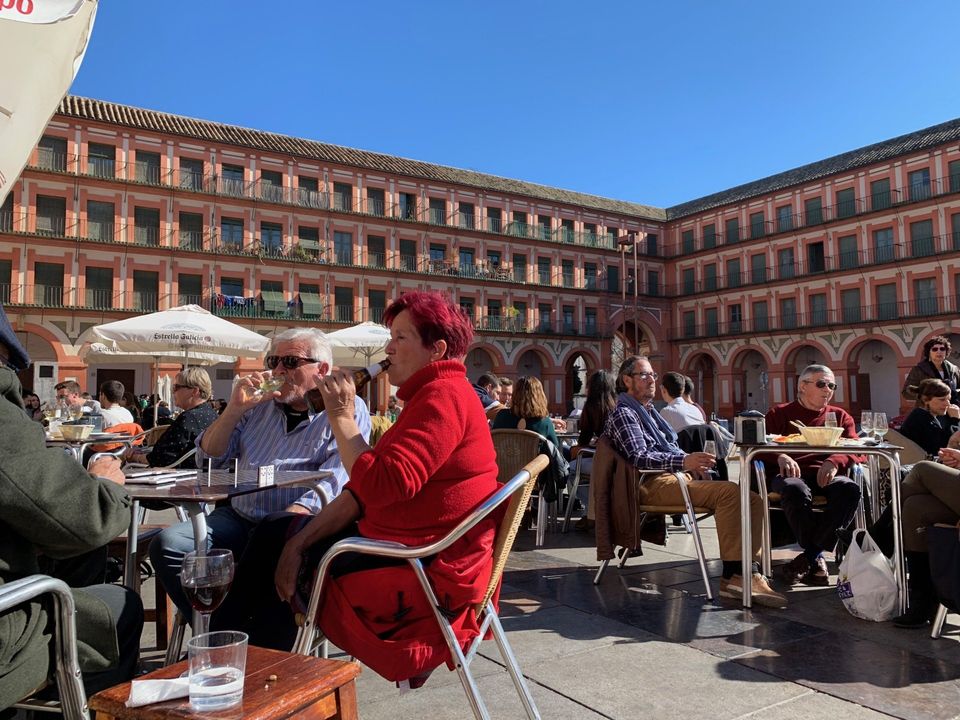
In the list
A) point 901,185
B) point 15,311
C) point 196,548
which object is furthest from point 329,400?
point 901,185

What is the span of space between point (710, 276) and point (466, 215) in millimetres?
15053

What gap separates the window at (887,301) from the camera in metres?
31.9

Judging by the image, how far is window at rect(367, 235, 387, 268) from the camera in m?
32.8

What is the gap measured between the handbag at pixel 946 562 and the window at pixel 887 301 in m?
33.2

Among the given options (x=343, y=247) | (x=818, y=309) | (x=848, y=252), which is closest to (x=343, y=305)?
(x=343, y=247)

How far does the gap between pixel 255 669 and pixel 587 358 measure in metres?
37.4

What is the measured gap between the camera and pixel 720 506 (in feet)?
12.8

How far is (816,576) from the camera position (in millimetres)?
4266

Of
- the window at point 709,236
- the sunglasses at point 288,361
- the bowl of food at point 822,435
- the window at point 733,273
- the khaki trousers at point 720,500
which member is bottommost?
the khaki trousers at point 720,500

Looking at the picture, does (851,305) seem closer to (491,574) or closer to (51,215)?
(51,215)

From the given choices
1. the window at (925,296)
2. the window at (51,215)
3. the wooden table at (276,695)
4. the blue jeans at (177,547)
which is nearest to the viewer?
the wooden table at (276,695)

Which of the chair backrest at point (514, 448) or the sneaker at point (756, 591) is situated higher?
the chair backrest at point (514, 448)

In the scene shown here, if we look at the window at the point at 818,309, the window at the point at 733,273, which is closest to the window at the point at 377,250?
the window at the point at 733,273

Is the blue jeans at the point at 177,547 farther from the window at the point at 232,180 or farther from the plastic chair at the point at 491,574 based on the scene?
the window at the point at 232,180
